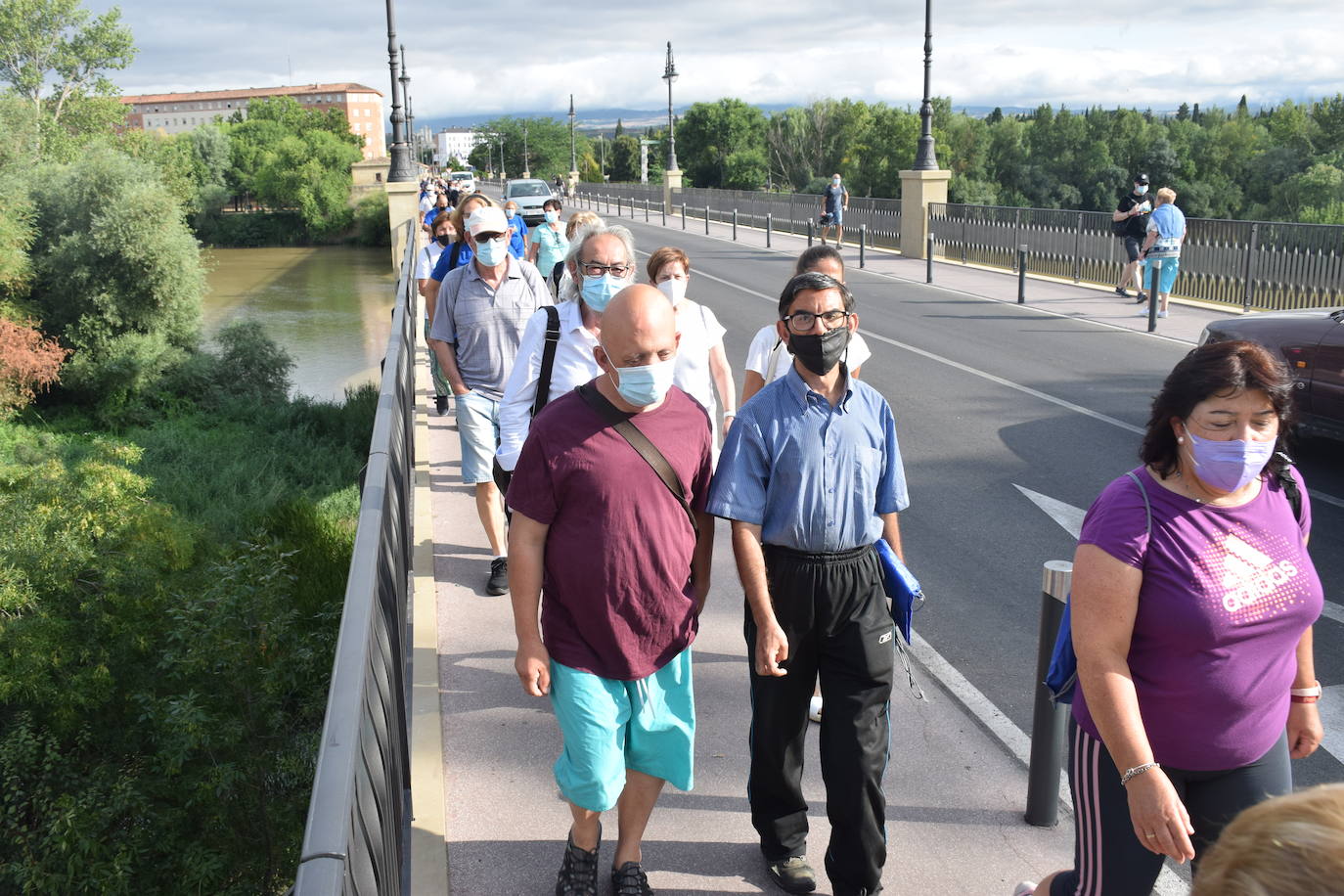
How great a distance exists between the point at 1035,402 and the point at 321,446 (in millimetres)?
16921

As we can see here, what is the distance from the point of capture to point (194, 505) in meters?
20.4

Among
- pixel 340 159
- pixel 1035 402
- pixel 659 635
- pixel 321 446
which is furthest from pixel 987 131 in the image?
pixel 659 635

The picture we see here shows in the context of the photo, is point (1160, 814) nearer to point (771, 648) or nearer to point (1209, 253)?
point (771, 648)

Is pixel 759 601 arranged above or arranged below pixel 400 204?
below

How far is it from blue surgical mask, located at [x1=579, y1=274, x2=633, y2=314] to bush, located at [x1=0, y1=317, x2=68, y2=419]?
27.2 meters

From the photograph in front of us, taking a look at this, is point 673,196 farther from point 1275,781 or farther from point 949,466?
point 1275,781

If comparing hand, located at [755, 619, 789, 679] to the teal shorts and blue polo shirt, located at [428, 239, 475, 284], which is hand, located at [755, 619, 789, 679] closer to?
the teal shorts

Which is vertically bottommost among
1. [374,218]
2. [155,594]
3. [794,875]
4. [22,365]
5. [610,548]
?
[155,594]

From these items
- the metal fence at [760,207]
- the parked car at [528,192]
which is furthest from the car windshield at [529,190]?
the metal fence at [760,207]

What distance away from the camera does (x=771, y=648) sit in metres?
3.31

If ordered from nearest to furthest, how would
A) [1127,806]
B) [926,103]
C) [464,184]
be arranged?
[1127,806]
[926,103]
[464,184]

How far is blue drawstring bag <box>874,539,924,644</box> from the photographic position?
3.56 metres

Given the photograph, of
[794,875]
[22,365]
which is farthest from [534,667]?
[22,365]

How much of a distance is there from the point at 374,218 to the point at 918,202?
1958 inches
